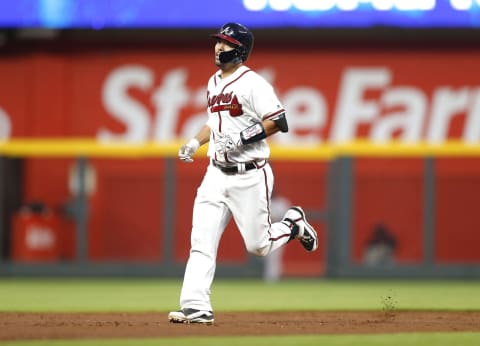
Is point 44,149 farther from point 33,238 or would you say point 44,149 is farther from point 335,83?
point 335,83

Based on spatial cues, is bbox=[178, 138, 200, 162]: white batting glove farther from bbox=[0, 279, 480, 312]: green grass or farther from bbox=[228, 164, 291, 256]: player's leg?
bbox=[0, 279, 480, 312]: green grass

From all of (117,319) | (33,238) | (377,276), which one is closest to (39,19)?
(33,238)

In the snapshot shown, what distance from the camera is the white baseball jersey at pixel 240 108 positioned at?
659 cm

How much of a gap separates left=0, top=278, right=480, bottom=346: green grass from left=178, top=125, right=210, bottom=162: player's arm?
1420mm

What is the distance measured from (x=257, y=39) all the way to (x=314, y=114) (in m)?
1.30

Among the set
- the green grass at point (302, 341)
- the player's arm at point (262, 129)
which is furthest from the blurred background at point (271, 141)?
the green grass at point (302, 341)

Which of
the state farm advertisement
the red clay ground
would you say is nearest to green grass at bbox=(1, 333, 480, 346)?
the red clay ground

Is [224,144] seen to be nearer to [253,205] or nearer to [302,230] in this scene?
[253,205]

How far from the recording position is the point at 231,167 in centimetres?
666

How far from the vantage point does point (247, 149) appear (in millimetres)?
6660

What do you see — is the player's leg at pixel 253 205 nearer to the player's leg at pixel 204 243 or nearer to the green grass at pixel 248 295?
the player's leg at pixel 204 243

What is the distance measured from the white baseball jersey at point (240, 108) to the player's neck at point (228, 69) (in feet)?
0.12

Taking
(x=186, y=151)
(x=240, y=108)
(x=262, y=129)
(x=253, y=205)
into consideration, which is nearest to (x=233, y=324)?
(x=253, y=205)

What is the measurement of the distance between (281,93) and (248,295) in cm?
542
